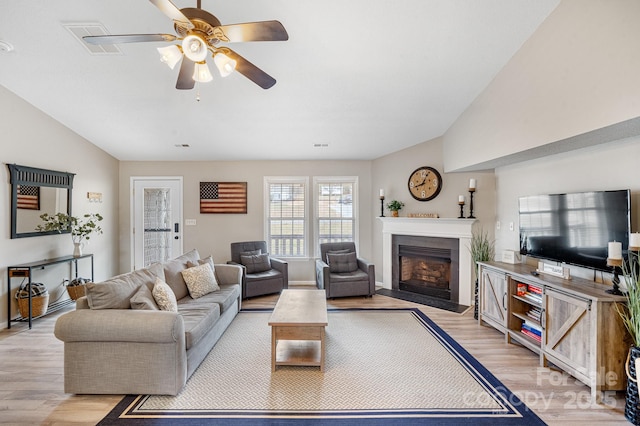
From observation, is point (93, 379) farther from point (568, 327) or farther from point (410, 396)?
point (568, 327)

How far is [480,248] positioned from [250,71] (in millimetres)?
3514

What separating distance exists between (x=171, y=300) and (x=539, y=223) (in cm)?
388

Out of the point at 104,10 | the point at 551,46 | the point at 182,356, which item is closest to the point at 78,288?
the point at 182,356

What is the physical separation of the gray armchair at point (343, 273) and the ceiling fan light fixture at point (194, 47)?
3498 millimetres

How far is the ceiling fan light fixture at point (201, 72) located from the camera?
83.6 inches

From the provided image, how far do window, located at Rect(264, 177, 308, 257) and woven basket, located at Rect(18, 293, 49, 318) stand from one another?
10.8 ft

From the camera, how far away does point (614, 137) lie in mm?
2439

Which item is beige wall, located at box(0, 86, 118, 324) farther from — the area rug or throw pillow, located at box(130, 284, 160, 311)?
the area rug

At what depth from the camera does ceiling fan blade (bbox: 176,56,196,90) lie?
2156 mm

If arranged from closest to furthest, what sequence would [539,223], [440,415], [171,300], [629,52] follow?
[629,52] → [440,415] → [171,300] → [539,223]

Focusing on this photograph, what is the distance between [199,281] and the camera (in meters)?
3.58

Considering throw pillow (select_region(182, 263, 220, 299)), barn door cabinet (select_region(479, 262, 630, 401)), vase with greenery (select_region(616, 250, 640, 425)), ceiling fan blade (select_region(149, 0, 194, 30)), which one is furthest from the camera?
throw pillow (select_region(182, 263, 220, 299))

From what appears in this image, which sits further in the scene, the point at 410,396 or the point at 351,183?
the point at 351,183

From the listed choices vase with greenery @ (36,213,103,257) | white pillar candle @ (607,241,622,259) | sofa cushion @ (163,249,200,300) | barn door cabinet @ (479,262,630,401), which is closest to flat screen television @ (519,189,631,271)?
white pillar candle @ (607,241,622,259)
